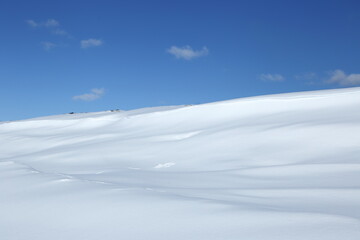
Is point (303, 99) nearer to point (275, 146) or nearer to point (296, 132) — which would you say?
point (296, 132)

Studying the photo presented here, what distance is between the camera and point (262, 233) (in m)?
1.25

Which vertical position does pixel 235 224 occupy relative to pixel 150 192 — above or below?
below

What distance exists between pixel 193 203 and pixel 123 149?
106 inches

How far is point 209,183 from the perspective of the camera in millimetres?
2311

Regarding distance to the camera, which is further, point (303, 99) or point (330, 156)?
point (303, 99)

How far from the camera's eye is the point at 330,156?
9.27 ft

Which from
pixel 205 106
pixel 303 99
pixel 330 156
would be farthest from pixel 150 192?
pixel 205 106

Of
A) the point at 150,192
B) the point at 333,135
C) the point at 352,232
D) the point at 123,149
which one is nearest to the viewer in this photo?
the point at 352,232

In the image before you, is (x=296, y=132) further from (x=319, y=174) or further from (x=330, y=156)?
(x=319, y=174)

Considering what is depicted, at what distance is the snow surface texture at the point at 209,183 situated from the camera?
53.6 inches

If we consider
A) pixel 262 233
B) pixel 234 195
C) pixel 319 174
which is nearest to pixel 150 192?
pixel 234 195

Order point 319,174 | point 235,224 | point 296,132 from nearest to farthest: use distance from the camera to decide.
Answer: point 235,224
point 319,174
point 296,132

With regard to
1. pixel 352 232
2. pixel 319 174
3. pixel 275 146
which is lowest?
pixel 352 232

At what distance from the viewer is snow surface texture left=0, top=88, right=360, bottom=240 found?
1.36 meters
